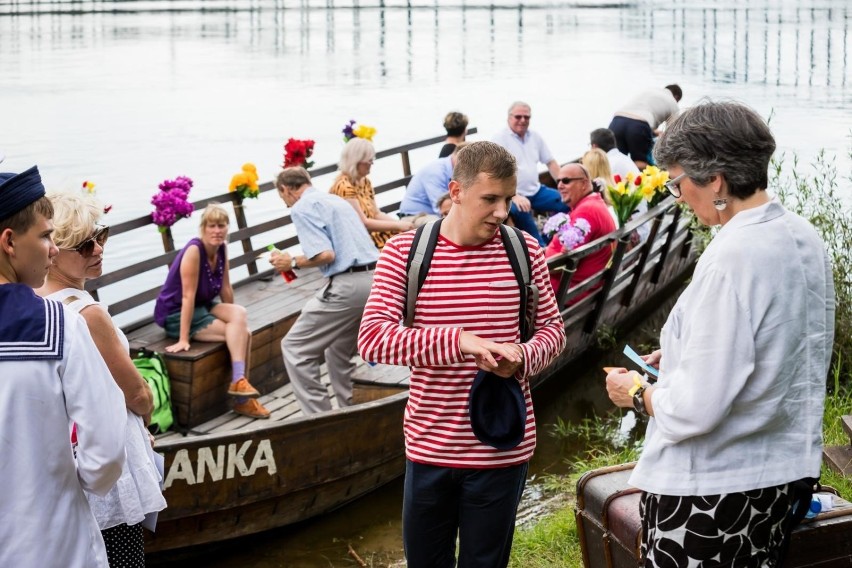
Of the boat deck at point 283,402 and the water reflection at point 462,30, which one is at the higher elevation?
the water reflection at point 462,30

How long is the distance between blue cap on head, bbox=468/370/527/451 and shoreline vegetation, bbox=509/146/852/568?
6.25 ft

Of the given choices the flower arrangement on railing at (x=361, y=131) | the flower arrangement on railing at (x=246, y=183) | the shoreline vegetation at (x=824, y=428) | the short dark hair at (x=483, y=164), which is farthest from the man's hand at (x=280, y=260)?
the short dark hair at (x=483, y=164)

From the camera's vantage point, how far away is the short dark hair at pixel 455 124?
9273mm

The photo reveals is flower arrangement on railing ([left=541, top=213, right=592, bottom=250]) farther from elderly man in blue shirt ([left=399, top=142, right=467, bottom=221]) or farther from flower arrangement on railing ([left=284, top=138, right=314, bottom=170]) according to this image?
flower arrangement on railing ([left=284, top=138, right=314, bottom=170])

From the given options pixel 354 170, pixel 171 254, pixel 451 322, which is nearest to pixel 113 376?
pixel 451 322

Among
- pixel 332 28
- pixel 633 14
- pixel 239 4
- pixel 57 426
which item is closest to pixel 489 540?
pixel 57 426

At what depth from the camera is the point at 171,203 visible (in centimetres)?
671

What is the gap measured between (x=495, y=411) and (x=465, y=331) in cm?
23

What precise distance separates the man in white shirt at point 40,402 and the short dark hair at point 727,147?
128 cm

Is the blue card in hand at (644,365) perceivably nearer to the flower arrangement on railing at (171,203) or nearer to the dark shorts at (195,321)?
the dark shorts at (195,321)

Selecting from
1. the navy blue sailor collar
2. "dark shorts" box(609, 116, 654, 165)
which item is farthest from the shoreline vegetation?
"dark shorts" box(609, 116, 654, 165)

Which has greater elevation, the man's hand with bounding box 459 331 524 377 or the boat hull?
the man's hand with bounding box 459 331 524 377

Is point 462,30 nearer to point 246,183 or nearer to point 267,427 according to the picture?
point 246,183

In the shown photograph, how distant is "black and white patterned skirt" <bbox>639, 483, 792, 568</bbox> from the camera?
231 centimetres
